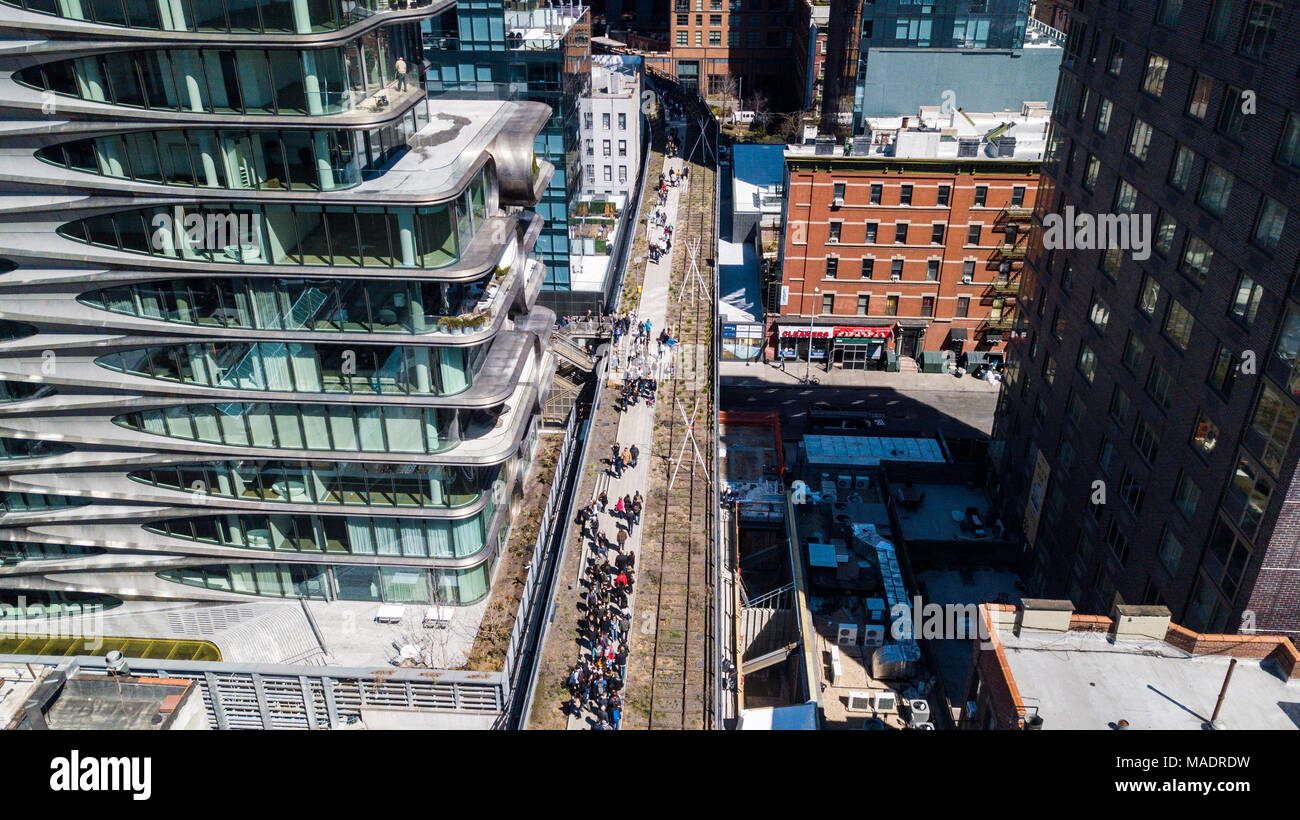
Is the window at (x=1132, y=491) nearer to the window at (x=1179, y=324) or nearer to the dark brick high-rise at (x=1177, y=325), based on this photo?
the dark brick high-rise at (x=1177, y=325)

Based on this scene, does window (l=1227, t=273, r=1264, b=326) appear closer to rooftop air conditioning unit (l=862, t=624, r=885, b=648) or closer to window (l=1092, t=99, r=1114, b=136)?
window (l=1092, t=99, r=1114, b=136)

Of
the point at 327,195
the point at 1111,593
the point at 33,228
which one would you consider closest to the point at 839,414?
the point at 1111,593

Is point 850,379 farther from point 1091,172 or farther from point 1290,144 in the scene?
point 1290,144

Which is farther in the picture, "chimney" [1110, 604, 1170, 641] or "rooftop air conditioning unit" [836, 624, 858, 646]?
"rooftop air conditioning unit" [836, 624, 858, 646]

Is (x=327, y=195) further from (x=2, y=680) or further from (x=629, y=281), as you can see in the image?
(x=629, y=281)

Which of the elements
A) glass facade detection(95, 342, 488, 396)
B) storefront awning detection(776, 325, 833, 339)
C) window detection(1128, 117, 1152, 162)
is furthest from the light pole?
glass facade detection(95, 342, 488, 396)

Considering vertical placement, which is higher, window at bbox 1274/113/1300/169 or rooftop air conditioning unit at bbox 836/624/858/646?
window at bbox 1274/113/1300/169

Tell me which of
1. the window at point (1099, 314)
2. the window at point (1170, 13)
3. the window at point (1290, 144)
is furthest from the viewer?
the window at point (1099, 314)

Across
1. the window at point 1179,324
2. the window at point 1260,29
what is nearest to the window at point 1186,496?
the window at point 1179,324
